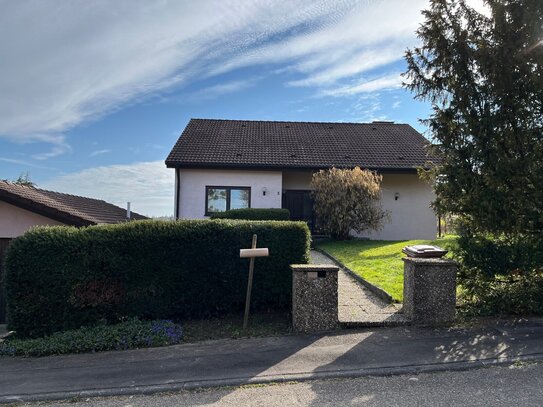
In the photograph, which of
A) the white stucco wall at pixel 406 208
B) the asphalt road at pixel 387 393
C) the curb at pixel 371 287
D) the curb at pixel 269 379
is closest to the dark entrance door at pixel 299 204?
the white stucco wall at pixel 406 208

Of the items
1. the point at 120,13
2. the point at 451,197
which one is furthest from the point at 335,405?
the point at 120,13

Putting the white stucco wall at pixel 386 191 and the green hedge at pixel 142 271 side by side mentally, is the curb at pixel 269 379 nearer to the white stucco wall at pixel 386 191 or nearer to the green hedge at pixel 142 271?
the green hedge at pixel 142 271

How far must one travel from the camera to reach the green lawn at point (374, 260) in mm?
7718

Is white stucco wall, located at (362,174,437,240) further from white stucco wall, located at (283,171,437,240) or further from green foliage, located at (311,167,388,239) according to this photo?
green foliage, located at (311,167,388,239)

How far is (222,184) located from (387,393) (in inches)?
529

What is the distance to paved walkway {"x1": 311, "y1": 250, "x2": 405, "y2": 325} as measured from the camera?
5910 millimetres

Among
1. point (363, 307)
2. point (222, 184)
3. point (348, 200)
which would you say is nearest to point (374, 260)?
point (363, 307)

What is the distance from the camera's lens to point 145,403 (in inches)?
153

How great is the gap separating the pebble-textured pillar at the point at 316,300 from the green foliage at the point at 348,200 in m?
9.17

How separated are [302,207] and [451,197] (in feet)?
35.6

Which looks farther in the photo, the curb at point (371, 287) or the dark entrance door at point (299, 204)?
the dark entrance door at point (299, 204)

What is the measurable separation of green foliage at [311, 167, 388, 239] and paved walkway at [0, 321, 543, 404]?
9155 millimetres

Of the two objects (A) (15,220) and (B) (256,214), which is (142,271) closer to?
(A) (15,220)

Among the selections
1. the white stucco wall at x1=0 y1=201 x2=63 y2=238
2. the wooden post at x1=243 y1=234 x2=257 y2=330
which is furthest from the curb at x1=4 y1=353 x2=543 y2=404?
the white stucco wall at x1=0 y1=201 x2=63 y2=238
